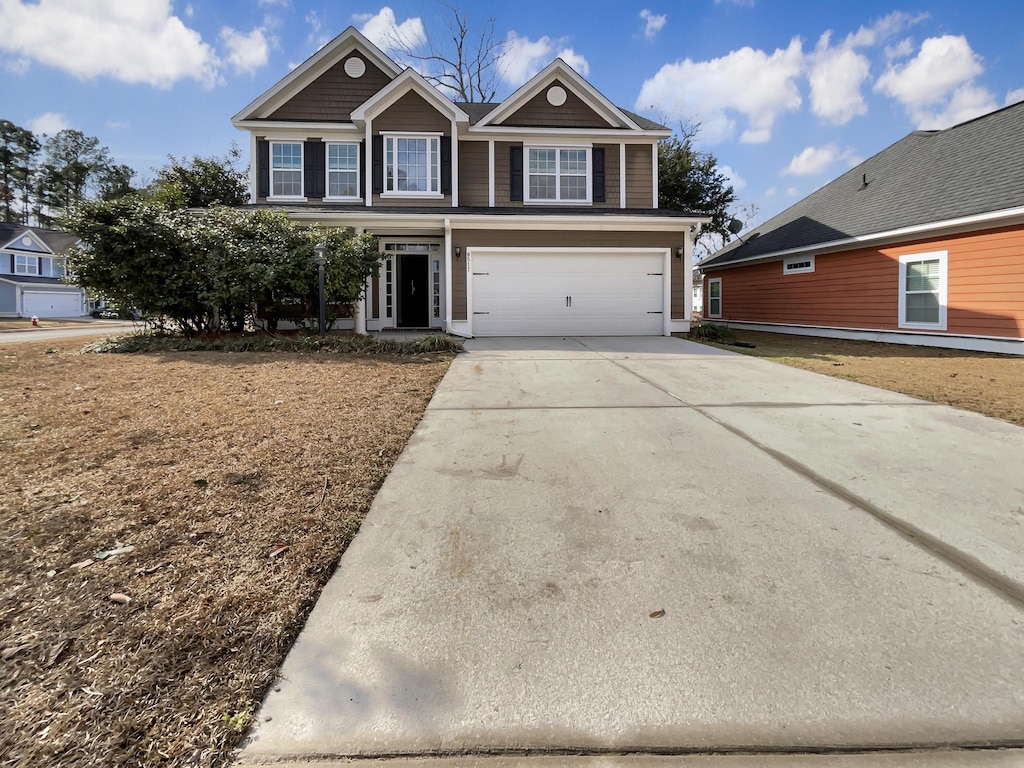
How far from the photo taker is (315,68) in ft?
45.3

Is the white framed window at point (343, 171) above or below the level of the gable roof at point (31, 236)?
below

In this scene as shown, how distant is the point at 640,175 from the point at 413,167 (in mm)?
6244

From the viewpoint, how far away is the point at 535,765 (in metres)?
1.43

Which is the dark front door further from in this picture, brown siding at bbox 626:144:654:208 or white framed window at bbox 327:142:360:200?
brown siding at bbox 626:144:654:208

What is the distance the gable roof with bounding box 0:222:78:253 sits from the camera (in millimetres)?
35000

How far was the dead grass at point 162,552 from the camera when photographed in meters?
1.51

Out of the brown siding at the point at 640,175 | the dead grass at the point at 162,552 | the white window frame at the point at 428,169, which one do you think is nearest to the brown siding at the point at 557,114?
the brown siding at the point at 640,175

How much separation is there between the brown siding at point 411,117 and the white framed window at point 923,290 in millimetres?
11930

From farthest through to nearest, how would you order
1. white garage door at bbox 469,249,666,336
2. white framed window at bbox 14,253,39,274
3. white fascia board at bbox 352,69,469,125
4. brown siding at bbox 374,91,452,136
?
1. white framed window at bbox 14,253,39,274
2. brown siding at bbox 374,91,452,136
3. white fascia board at bbox 352,69,469,125
4. white garage door at bbox 469,249,666,336

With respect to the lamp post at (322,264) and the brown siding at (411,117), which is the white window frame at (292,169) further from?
the lamp post at (322,264)

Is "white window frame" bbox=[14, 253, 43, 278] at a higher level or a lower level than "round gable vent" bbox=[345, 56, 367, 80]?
lower

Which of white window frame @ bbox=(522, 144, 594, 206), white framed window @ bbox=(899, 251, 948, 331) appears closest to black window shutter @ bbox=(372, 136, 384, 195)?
white window frame @ bbox=(522, 144, 594, 206)

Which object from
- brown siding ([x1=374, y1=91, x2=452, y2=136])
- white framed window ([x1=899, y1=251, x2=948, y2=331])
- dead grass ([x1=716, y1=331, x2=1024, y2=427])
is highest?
brown siding ([x1=374, y1=91, x2=452, y2=136])

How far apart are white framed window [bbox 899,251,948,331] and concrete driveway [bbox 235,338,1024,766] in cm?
938
